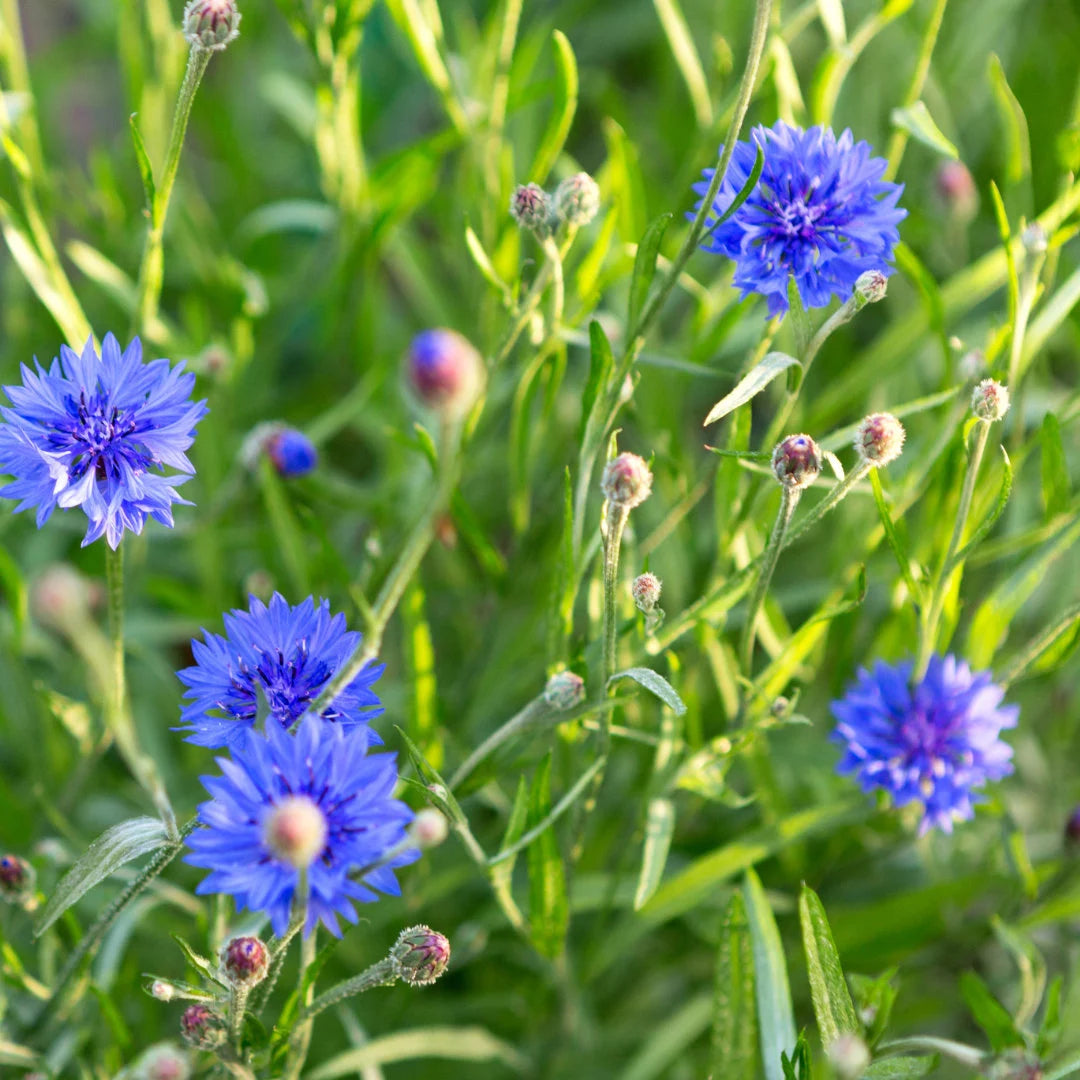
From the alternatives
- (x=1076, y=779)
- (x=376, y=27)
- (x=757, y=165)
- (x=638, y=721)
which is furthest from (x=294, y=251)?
(x=1076, y=779)

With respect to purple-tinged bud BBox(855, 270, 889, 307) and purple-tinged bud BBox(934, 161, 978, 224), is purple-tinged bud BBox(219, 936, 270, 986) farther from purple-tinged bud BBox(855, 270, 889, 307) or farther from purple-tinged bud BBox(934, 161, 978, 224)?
purple-tinged bud BBox(934, 161, 978, 224)

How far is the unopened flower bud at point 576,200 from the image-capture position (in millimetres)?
711

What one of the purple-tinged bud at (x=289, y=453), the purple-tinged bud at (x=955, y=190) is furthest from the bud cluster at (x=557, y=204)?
the purple-tinged bud at (x=955, y=190)

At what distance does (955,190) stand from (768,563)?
0.54 metres

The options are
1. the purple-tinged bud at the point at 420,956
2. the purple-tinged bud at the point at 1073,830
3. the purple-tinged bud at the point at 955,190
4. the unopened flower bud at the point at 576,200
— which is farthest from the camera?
the purple-tinged bud at the point at 955,190

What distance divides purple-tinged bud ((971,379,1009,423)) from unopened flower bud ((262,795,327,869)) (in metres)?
0.42

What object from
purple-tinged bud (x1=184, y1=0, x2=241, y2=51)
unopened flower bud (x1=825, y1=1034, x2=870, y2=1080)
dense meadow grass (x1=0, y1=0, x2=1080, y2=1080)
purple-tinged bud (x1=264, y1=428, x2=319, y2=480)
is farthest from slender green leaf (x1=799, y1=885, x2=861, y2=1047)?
purple-tinged bud (x1=184, y1=0, x2=241, y2=51)

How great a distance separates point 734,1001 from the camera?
2.52 feet

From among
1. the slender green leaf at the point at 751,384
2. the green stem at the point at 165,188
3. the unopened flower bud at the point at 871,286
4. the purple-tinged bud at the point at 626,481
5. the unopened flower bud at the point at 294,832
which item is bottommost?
the unopened flower bud at the point at 294,832

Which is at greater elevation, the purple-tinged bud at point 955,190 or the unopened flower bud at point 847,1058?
the purple-tinged bud at point 955,190

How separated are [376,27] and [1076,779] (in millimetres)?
1166

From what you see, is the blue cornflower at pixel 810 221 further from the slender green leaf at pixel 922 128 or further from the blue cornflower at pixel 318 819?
the blue cornflower at pixel 318 819

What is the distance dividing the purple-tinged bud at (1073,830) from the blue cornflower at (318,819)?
53 centimetres

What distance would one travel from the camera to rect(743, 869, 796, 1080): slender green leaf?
0.72 meters
